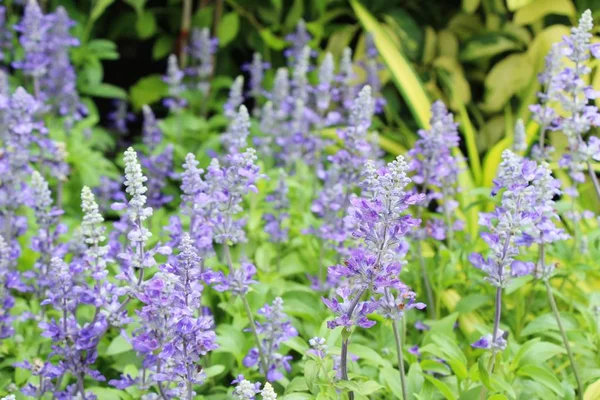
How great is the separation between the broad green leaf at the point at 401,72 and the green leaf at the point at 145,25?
1.50 meters

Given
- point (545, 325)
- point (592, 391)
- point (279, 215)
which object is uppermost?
point (279, 215)

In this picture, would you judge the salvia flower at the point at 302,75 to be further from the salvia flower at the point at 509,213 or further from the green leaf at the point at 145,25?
the salvia flower at the point at 509,213

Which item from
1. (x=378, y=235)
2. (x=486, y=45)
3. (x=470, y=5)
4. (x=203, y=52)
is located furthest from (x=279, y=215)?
(x=470, y=5)

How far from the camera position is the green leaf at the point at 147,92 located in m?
6.00

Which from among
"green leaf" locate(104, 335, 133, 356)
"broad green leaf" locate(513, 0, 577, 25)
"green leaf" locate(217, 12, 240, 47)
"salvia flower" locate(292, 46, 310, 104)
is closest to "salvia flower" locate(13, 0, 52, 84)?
"salvia flower" locate(292, 46, 310, 104)

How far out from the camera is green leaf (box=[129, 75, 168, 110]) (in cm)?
600

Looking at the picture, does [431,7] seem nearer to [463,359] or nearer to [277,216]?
[277,216]

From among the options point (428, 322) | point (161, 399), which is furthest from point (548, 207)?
point (161, 399)

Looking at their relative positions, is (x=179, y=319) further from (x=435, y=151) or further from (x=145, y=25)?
(x=145, y=25)

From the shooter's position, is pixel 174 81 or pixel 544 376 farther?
pixel 174 81

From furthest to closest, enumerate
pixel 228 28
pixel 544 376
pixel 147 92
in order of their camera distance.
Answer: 1. pixel 147 92
2. pixel 228 28
3. pixel 544 376

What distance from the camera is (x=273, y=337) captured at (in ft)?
8.83

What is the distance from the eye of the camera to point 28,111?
136 inches

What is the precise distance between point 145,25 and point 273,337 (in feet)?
12.4
